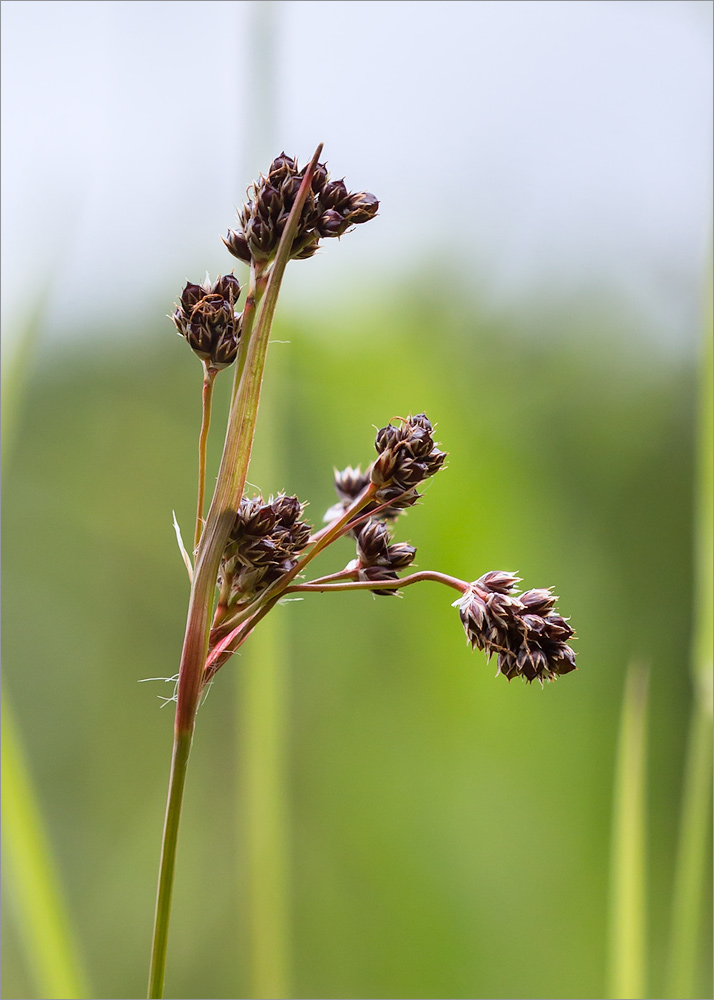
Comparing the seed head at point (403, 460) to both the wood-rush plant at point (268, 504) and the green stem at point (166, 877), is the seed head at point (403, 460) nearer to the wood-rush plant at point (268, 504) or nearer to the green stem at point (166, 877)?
the wood-rush plant at point (268, 504)

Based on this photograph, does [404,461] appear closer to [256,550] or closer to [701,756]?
[256,550]

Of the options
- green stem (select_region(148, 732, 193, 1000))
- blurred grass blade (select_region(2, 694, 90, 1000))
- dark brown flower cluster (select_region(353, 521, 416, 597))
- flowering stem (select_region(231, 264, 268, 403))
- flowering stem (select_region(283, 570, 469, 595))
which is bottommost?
blurred grass blade (select_region(2, 694, 90, 1000))

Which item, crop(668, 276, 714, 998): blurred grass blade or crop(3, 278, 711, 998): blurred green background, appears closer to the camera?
crop(668, 276, 714, 998): blurred grass blade

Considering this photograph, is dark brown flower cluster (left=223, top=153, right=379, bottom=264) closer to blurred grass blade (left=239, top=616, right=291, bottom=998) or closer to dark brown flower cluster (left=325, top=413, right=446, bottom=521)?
dark brown flower cluster (left=325, top=413, right=446, bottom=521)

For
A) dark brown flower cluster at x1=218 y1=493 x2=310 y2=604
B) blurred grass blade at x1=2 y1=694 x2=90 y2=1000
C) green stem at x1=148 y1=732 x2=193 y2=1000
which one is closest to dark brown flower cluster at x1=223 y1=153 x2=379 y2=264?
dark brown flower cluster at x1=218 y1=493 x2=310 y2=604

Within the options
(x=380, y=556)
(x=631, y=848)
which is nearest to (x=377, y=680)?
(x=631, y=848)

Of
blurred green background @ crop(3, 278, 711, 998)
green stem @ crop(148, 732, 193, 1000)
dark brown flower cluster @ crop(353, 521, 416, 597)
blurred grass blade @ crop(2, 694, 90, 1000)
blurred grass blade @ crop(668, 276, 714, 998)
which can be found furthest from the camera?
blurred green background @ crop(3, 278, 711, 998)

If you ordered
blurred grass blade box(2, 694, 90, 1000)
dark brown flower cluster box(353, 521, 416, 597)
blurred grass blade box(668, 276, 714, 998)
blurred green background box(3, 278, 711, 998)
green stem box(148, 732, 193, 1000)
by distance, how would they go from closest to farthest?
green stem box(148, 732, 193, 1000) < dark brown flower cluster box(353, 521, 416, 597) < blurred grass blade box(2, 694, 90, 1000) < blurred grass blade box(668, 276, 714, 998) < blurred green background box(3, 278, 711, 998)

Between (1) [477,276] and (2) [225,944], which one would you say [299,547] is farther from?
(2) [225,944]
